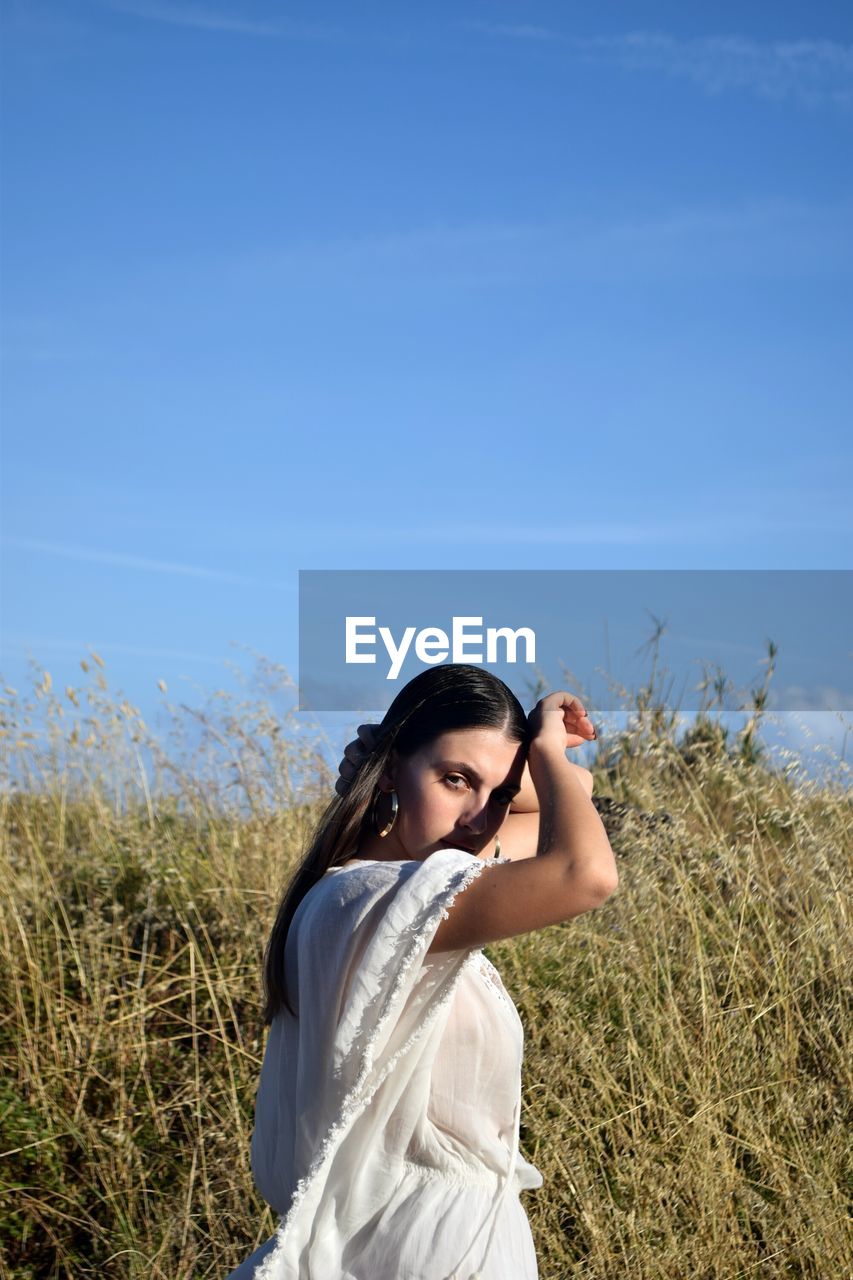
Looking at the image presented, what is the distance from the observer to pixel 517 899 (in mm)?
1505

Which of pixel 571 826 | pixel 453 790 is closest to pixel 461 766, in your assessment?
pixel 453 790

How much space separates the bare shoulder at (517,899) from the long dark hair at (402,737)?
0.32m

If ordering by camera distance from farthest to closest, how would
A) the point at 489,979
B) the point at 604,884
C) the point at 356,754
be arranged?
the point at 356,754 → the point at 489,979 → the point at 604,884

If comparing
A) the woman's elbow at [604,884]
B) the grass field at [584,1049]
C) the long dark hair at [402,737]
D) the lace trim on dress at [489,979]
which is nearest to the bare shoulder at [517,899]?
the woman's elbow at [604,884]

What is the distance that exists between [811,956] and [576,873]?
2563mm

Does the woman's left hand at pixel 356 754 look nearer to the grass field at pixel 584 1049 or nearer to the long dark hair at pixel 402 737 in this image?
the long dark hair at pixel 402 737

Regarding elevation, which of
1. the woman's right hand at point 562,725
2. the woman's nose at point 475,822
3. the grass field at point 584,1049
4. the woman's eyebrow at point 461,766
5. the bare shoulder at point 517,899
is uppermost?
the woman's right hand at point 562,725

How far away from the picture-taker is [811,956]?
375 cm

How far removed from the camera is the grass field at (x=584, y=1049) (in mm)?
2979

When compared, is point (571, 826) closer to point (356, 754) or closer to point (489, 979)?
point (489, 979)

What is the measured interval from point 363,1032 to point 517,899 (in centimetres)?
26

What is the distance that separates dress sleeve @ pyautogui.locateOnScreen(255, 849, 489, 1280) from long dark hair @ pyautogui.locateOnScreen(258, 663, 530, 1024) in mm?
209

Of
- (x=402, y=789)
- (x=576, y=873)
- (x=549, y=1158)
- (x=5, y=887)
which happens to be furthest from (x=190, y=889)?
(x=576, y=873)

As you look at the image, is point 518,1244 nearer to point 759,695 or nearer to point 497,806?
point 497,806
